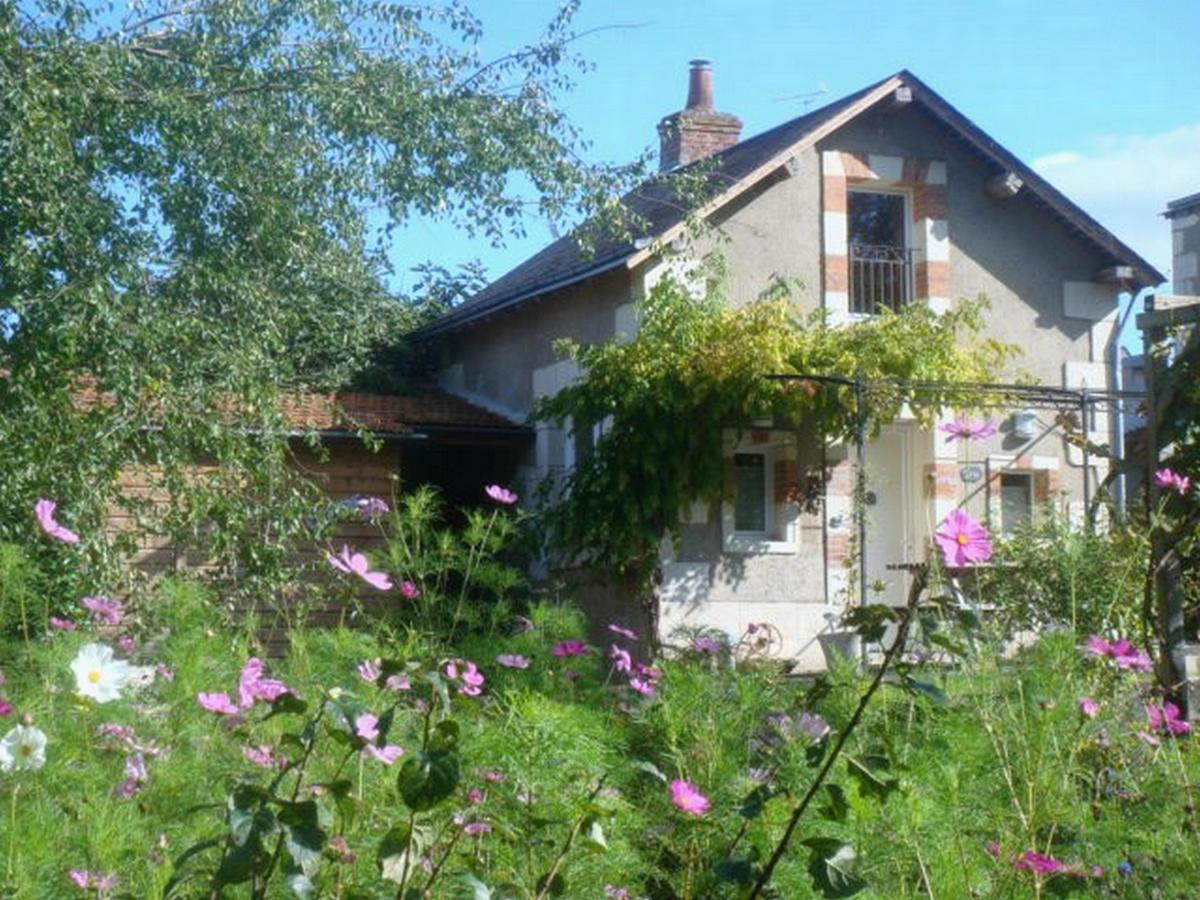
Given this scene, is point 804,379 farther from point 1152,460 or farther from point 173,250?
point 1152,460

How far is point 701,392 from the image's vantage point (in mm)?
14617

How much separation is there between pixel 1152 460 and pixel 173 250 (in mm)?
5747

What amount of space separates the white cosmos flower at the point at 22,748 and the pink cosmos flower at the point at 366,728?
0.65 meters

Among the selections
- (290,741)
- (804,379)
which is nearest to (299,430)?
(804,379)

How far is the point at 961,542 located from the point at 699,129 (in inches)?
678

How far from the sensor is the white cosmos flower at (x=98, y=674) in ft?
10.2

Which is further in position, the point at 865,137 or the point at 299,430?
the point at 865,137

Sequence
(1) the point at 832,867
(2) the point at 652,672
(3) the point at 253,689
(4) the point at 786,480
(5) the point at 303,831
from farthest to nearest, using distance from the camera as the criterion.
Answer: (4) the point at 786,480, (2) the point at 652,672, (3) the point at 253,689, (1) the point at 832,867, (5) the point at 303,831

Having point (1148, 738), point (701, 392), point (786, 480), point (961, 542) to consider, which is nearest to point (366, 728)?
point (961, 542)

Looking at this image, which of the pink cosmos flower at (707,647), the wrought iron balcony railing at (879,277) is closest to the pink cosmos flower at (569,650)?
the pink cosmos flower at (707,647)

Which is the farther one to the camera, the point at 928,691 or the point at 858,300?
the point at 858,300

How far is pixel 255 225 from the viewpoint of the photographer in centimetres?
1014

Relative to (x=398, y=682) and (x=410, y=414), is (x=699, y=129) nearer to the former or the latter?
(x=410, y=414)

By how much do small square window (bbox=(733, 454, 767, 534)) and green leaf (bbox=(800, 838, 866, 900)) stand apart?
13374 millimetres
